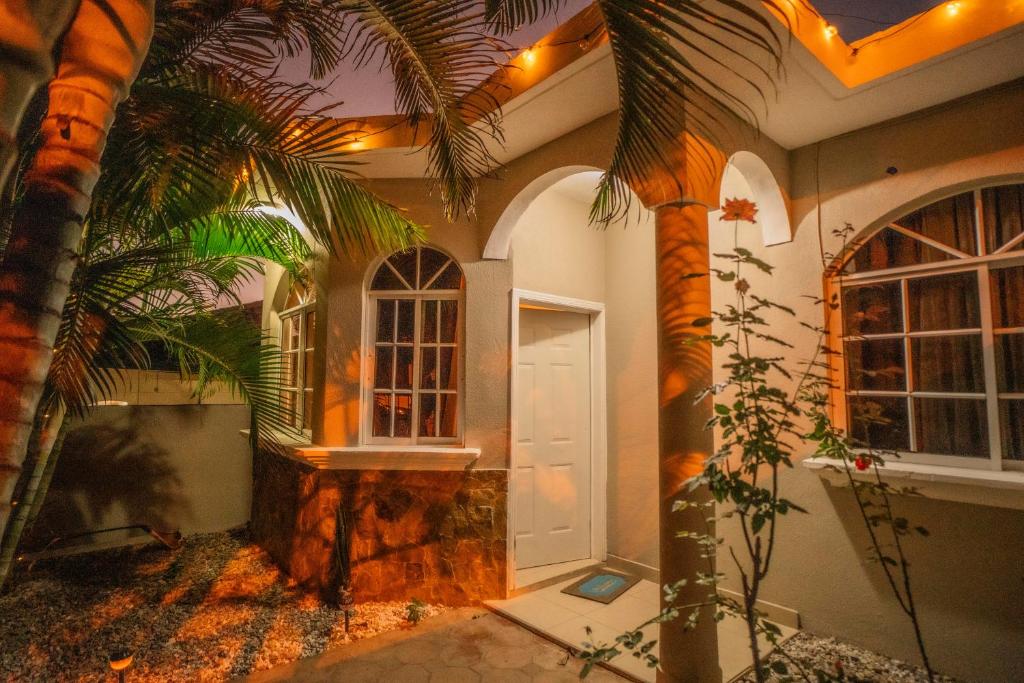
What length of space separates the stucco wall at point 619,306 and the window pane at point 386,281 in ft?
3.92

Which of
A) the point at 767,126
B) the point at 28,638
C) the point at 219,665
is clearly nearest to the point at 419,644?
the point at 219,665

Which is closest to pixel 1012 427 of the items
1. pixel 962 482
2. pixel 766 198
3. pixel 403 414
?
pixel 962 482

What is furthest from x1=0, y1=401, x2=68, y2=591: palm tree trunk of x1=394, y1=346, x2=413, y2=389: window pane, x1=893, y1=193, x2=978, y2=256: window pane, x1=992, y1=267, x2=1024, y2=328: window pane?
x1=992, y1=267, x2=1024, y2=328: window pane

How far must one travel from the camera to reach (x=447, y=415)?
4824 mm

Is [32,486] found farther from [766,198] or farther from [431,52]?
[766,198]

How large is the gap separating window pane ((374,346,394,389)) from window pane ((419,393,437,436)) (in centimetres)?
38

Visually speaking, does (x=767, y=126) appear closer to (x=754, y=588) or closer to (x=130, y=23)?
(x=754, y=588)

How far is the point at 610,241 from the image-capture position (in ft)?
18.0

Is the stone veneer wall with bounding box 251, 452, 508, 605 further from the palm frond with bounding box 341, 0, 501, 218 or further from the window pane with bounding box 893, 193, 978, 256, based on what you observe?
the window pane with bounding box 893, 193, 978, 256

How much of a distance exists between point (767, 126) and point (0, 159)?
420 cm

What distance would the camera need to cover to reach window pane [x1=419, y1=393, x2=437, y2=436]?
4.83 metres

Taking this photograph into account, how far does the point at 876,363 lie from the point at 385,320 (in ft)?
13.8

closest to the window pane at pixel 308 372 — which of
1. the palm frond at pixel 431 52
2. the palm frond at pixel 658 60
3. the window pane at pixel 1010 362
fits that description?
the palm frond at pixel 431 52

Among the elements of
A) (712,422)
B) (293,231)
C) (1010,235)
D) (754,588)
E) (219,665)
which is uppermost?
(293,231)
